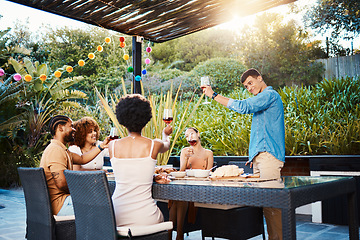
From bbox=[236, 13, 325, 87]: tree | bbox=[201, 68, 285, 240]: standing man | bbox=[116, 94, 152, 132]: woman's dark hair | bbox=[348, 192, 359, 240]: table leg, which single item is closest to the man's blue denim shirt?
bbox=[201, 68, 285, 240]: standing man

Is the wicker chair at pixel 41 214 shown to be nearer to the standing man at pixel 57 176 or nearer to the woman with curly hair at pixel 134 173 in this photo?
the standing man at pixel 57 176

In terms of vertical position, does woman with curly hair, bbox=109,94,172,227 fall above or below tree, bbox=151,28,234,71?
below

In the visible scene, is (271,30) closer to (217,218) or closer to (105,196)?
(217,218)

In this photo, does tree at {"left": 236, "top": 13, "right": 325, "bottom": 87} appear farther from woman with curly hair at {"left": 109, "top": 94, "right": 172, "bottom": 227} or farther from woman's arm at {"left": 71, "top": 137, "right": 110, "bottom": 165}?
woman with curly hair at {"left": 109, "top": 94, "right": 172, "bottom": 227}

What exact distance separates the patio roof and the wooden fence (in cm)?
778

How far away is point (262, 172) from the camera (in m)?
3.24

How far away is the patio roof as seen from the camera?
408 centimetres

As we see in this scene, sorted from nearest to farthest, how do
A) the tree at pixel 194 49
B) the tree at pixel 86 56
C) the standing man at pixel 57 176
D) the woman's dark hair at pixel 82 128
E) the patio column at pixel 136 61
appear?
the standing man at pixel 57 176 < the woman's dark hair at pixel 82 128 < the patio column at pixel 136 61 < the tree at pixel 86 56 < the tree at pixel 194 49

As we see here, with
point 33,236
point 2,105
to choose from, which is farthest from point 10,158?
point 33,236

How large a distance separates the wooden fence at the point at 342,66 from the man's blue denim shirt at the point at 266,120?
857 centimetres

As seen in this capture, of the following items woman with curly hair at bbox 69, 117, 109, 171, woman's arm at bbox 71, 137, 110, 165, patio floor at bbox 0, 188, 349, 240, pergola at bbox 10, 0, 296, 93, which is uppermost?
pergola at bbox 10, 0, 296, 93

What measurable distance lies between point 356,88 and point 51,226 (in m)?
6.77

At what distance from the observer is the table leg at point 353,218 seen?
2.36m

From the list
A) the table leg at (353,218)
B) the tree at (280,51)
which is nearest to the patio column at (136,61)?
the table leg at (353,218)
